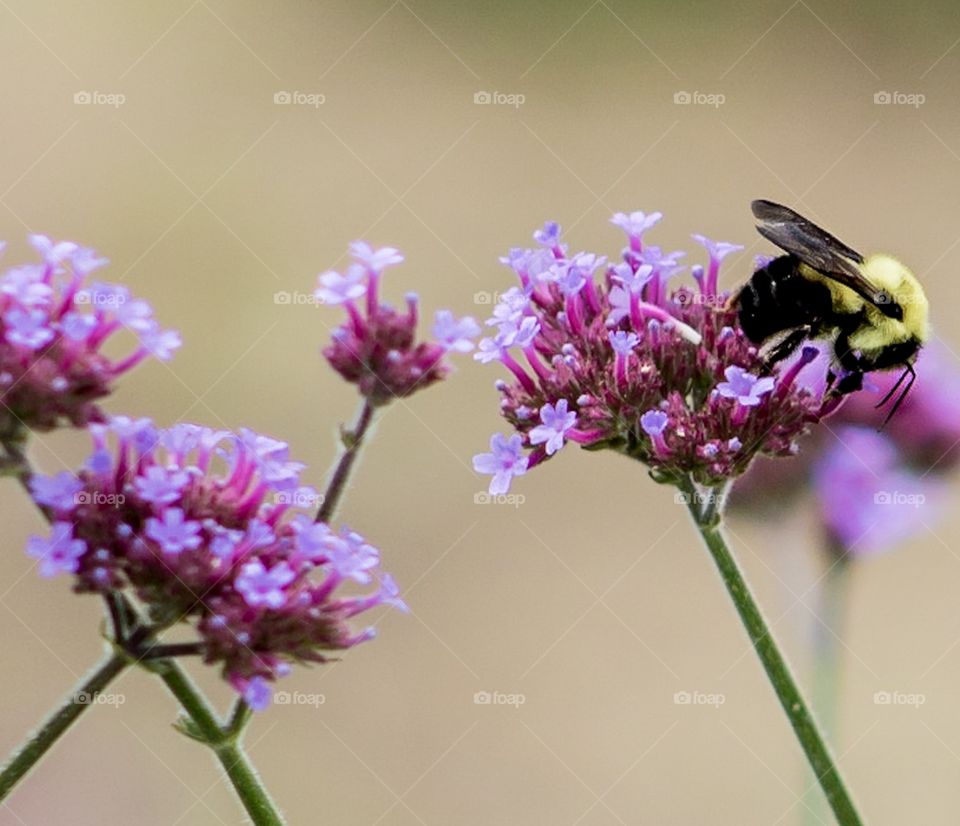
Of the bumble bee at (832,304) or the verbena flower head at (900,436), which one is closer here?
the bumble bee at (832,304)

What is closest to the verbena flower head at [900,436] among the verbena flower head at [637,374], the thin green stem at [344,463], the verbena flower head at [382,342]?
the verbena flower head at [637,374]

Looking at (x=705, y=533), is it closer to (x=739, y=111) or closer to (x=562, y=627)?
(x=562, y=627)

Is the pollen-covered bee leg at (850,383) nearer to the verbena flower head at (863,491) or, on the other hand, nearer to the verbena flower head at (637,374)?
the verbena flower head at (637,374)

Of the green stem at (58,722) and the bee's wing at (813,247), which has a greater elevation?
the bee's wing at (813,247)

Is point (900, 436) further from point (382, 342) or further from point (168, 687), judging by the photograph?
point (168, 687)

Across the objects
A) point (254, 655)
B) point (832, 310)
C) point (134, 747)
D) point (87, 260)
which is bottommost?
point (134, 747)

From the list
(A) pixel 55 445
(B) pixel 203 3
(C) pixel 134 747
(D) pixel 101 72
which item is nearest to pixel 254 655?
(C) pixel 134 747

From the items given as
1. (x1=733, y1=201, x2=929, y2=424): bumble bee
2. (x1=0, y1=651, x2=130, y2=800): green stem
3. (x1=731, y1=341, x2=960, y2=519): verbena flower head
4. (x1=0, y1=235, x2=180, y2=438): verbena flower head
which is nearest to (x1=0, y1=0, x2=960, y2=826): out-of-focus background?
(x1=731, y1=341, x2=960, y2=519): verbena flower head
